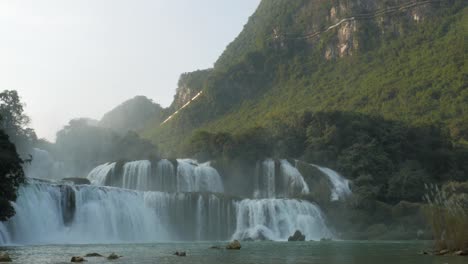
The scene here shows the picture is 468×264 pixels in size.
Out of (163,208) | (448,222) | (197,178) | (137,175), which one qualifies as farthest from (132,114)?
(448,222)

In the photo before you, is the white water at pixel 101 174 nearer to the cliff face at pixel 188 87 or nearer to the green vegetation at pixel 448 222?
the green vegetation at pixel 448 222

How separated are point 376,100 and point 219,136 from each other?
3111 centimetres

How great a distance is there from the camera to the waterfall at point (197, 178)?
59.1 m

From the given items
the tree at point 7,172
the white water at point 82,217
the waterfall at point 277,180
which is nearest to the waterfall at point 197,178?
the waterfall at point 277,180

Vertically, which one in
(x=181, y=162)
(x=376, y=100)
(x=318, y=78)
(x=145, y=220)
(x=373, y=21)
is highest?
(x=373, y=21)

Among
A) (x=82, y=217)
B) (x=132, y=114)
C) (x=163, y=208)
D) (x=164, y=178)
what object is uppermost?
(x=132, y=114)

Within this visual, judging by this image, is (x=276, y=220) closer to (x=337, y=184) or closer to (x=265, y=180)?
(x=337, y=184)

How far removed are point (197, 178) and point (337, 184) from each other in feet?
44.5

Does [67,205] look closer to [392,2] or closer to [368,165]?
[368,165]

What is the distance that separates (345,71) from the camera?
103 m

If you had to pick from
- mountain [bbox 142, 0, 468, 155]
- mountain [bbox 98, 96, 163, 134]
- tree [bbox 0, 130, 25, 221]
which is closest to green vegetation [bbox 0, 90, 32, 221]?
Answer: tree [bbox 0, 130, 25, 221]

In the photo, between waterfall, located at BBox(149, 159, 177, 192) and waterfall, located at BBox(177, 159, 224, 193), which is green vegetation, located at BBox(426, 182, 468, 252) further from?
waterfall, located at BBox(149, 159, 177, 192)

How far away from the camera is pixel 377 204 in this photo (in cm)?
5425

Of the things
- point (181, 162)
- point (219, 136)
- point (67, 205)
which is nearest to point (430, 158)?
point (219, 136)
